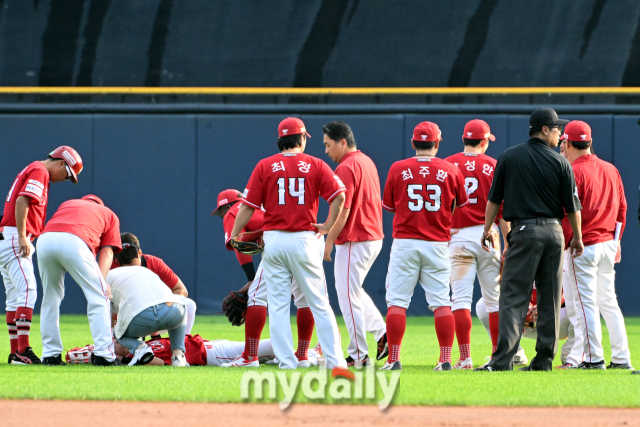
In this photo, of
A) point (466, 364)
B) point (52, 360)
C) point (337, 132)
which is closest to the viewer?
point (466, 364)

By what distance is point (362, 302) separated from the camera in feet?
22.3

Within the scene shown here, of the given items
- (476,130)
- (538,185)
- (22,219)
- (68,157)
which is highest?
(476,130)

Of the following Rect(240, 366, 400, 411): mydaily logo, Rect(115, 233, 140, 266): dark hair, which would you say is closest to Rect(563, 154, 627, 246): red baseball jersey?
Rect(240, 366, 400, 411): mydaily logo

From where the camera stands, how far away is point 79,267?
6.20 m

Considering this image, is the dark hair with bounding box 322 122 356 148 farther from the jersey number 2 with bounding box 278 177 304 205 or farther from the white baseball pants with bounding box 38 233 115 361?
the white baseball pants with bounding box 38 233 115 361

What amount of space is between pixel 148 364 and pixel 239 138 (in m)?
5.93

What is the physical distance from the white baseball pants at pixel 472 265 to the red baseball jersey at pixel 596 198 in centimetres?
67

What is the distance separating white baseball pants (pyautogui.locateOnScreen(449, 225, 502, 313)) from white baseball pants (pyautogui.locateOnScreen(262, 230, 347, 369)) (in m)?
1.31

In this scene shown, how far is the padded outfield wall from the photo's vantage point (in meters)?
11.7

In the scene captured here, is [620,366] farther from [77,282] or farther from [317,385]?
[77,282]

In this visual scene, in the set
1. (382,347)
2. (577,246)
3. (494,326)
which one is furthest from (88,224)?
(577,246)

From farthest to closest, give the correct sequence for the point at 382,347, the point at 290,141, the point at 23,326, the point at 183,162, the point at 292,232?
the point at 183,162 < the point at 382,347 < the point at 23,326 < the point at 290,141 < the point at 292,232

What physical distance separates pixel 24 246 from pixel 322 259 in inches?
92.9

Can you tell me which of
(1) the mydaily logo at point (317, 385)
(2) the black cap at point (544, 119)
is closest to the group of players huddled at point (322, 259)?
(1) the mydaily logo at point (317, 385)
